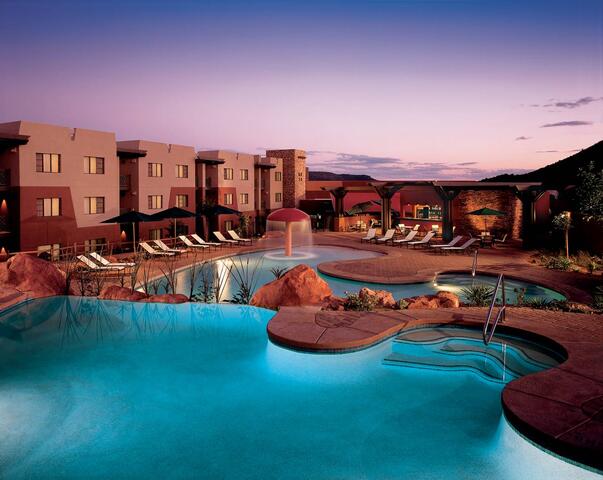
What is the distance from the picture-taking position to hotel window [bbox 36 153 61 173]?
64.9ft

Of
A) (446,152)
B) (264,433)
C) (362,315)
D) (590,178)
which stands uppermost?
(446,152)

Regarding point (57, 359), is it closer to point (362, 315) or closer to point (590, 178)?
point (362, 315)

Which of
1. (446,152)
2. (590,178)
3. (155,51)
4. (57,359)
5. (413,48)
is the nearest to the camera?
(57,359)

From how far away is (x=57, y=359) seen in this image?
8484mm

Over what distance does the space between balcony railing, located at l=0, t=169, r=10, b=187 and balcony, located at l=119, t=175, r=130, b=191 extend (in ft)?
20.7

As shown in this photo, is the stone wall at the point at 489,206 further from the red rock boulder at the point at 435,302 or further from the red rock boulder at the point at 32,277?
the red rock boulder at the point at 32,277

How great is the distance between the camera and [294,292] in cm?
1144

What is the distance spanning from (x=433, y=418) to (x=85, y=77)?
85.2 feet

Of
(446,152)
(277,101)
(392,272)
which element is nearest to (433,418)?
(392,272)

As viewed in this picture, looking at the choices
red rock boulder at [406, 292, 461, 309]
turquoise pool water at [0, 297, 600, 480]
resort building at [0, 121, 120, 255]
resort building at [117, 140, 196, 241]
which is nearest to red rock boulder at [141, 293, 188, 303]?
turquoise pool water at [0, 297, 600, 480]

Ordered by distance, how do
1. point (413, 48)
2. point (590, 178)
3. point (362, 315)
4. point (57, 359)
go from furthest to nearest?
point (413, 48)
point (590, 178)
point (362, 315)
point (57, 359)

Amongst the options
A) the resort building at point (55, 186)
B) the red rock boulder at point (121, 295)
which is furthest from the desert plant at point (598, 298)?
the resort building at point (55, 186)

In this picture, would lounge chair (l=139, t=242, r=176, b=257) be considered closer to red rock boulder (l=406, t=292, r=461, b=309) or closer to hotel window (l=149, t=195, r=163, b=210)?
hotel window (l=149, t=195, r=163, b=210)

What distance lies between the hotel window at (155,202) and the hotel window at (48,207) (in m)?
6.23
